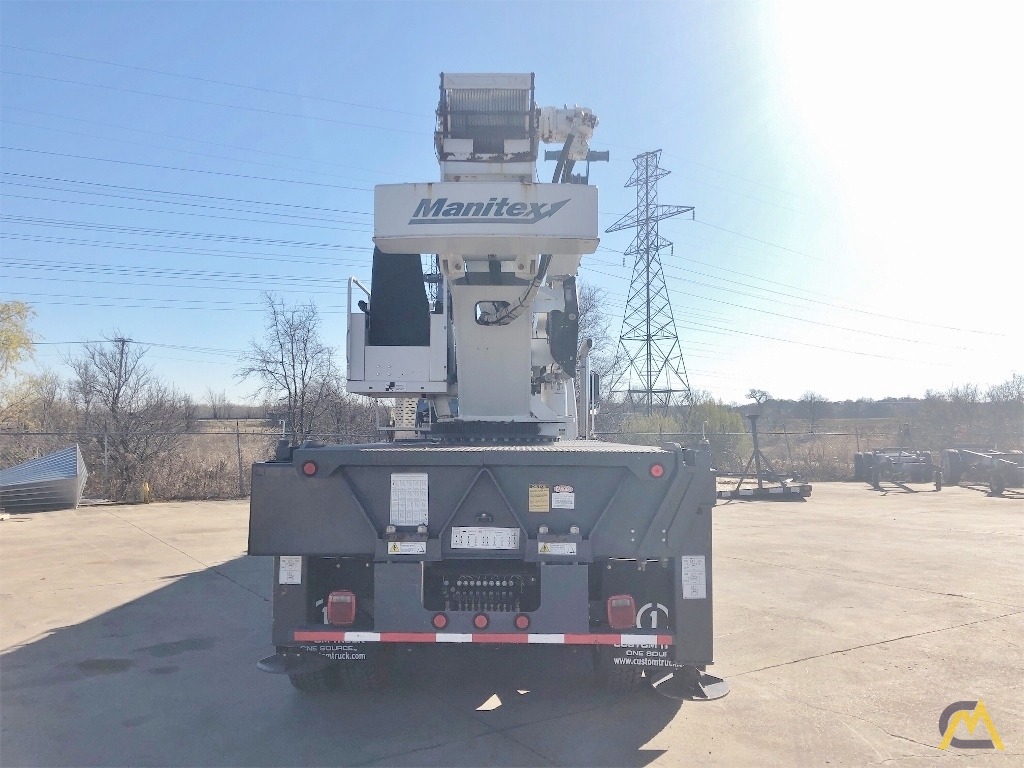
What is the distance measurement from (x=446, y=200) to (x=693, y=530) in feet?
8.58

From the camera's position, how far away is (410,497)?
4266 millimetres

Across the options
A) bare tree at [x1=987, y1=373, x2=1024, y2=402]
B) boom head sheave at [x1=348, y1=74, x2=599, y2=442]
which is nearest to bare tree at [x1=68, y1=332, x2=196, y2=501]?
boom head sheave at [x1=348, y1=74, x2=599, y2=442]

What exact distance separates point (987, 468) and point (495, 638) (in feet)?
81.3

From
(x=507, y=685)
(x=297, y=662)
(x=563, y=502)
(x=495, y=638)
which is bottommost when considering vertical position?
(x=507, y=685)

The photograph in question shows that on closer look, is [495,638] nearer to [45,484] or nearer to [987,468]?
[45,484]

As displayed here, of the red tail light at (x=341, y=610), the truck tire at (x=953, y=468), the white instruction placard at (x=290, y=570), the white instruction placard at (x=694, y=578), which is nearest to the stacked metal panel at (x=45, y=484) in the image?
the white instruction placard at (x=290, y=570)

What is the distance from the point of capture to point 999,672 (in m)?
5.27

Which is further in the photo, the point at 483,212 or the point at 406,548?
the point at 483,212

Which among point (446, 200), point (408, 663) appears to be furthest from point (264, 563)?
point (446, 200)

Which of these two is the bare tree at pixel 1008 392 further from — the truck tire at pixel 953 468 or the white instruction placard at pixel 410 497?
the white instruction placard at pixel 410 497

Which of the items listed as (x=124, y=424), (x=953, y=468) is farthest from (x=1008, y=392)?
(x=124, y=424)

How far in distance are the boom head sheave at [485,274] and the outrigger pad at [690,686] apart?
2001 millimetres

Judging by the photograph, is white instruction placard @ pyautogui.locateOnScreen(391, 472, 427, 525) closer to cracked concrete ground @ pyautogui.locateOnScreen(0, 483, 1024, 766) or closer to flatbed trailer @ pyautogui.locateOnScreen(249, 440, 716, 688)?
flatbed trailer @ pyautogui.locateOnScreen(249, 440, 716, 688)

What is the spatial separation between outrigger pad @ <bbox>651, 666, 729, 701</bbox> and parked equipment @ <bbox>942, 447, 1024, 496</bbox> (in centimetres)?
2042
